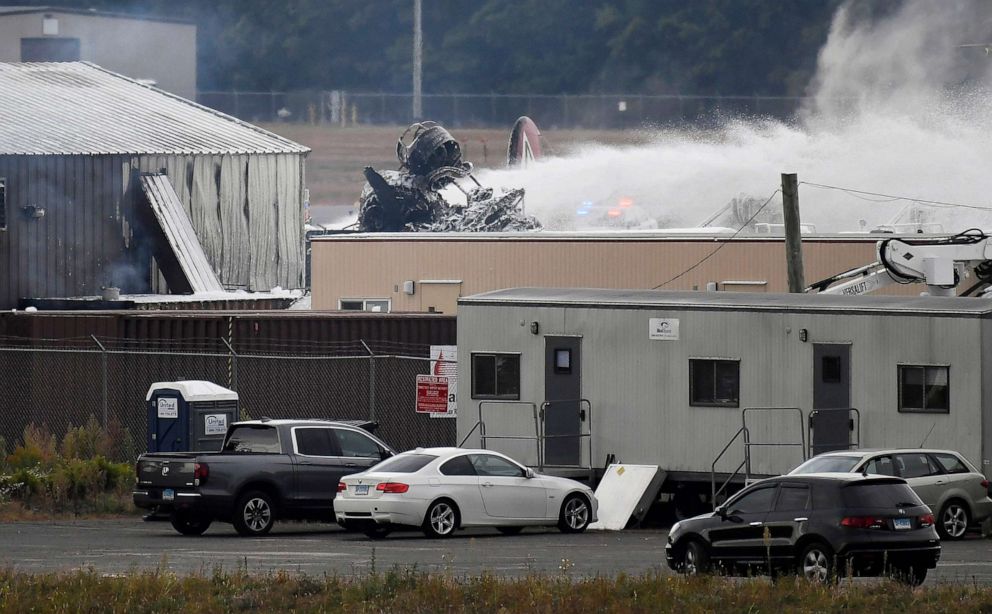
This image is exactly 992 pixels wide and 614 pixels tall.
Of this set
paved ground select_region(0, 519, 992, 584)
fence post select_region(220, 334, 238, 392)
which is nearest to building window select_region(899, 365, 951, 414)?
paved ground select_region(0, 519, 992, 584)

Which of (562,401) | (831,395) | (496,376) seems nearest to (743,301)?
(831,395)

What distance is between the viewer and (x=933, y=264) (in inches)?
1232

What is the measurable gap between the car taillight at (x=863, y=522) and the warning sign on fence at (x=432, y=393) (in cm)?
1456

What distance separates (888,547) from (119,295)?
33.3 metres

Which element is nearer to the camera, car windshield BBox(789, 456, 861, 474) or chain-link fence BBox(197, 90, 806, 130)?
car windshield BBox(789, 456, 861, 474)

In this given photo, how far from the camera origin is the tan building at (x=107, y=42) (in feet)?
254

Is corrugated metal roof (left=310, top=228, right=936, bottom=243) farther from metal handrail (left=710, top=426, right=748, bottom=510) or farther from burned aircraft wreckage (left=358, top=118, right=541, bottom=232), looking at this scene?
metal handrail (left=710, top=426, right=748, bottom=510)

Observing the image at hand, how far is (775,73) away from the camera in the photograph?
301ft

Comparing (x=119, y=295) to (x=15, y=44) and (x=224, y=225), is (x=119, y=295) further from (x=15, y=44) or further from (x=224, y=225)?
(x=15, y=44)

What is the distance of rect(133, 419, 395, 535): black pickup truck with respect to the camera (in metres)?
24.0

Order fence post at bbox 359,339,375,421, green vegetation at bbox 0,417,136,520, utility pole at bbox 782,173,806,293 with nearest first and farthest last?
green vegetation at bbox 0,417,136,520 → fence post at bbox 359,339,375,421 → utility pole at bbox 782,173,806,293

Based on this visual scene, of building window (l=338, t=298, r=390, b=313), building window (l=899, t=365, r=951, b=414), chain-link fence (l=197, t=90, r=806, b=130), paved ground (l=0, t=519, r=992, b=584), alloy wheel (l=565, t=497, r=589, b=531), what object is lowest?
paved ground (l=0, t=519, r=992, b=584)

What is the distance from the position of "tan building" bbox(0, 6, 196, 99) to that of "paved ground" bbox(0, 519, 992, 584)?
53361mm

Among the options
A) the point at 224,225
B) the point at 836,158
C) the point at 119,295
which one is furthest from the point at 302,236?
the point at 836,158
